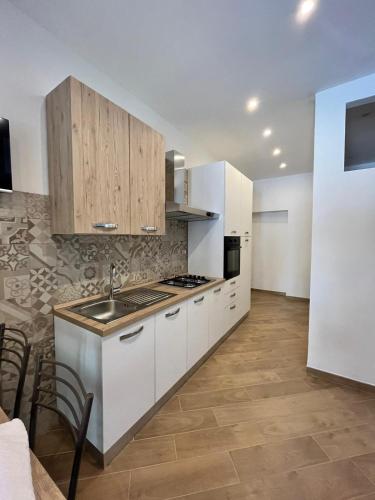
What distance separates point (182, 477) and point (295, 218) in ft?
15.1

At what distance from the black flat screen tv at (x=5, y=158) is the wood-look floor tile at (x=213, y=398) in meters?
2.05

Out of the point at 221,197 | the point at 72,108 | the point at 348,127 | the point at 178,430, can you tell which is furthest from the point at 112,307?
the point at 348,127

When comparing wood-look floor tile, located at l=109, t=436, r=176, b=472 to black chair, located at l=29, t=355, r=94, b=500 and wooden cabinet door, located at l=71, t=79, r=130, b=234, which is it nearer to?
black chair, located at l=29, t=355, r=94, b=500

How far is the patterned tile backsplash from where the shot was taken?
1344mm

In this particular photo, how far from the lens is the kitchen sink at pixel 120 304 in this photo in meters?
1.61

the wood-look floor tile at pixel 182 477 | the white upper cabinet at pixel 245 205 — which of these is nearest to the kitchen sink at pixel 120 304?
the wood-look floor tile at pixel 182 477

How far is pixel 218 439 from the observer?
4.93 ft

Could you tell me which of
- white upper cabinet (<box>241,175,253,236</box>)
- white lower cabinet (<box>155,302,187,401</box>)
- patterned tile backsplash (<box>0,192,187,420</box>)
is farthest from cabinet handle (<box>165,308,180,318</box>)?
white upper cabinet (<box>241,175,253,236</box>)

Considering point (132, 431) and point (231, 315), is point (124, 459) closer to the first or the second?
point (132, 431)

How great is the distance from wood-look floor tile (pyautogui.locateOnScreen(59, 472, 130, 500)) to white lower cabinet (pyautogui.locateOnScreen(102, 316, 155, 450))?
15 centimetres

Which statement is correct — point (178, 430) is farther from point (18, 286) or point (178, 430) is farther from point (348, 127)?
point (348, 127)

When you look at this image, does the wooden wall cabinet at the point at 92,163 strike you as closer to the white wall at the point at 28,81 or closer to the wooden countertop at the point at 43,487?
the white wall at the point at 28,81

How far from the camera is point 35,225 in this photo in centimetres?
145

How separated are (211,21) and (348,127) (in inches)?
60.6
